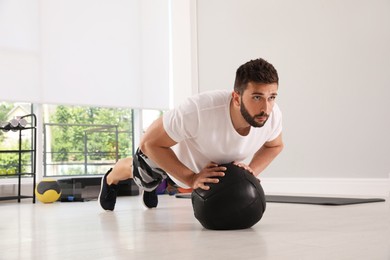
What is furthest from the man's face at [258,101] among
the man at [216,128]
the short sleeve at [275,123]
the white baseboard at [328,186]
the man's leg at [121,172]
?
the white baseboard at [328,186]

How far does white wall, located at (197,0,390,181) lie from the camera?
420 centimetres

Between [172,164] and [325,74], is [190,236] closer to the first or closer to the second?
[172,164]

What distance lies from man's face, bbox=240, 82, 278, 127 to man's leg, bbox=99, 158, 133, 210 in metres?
1.16

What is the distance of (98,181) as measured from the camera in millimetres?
4586

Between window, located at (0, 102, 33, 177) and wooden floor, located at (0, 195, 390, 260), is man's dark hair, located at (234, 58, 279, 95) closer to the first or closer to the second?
wooden floor, located at (0, 195, 390, 260)

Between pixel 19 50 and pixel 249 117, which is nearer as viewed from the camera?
pixel 249 117

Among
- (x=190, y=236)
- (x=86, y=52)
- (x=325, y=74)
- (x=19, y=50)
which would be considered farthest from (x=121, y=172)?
(x=325, y=74)

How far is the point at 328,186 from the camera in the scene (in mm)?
4426

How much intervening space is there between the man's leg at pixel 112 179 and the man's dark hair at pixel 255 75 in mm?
1151

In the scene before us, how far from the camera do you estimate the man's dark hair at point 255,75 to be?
1.97 metres

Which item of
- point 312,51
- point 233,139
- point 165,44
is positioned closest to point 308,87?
point 312,51

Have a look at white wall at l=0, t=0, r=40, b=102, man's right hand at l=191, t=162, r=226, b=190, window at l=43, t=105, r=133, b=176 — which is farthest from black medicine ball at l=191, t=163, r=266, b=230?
window at l=43, t=105, r=133, b=176

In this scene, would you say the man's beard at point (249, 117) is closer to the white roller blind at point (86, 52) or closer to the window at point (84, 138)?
the white roller blind at point (86, 52)

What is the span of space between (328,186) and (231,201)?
2601mm
